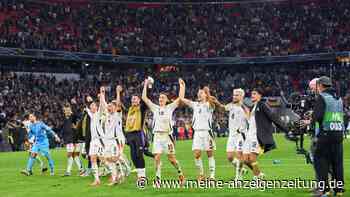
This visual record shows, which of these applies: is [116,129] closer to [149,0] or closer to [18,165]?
[18,165]

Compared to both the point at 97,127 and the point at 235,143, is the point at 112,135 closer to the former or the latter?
the point at 97,127

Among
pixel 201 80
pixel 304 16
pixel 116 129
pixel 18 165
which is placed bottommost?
Answer: pixel 18 165

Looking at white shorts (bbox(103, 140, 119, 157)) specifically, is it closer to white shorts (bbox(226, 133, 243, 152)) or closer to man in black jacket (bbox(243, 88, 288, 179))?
white shorts (bbox(226, 133, 243, 152))

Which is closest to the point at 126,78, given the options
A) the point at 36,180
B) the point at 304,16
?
the point at 304,16

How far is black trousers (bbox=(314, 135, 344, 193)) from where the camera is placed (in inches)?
508

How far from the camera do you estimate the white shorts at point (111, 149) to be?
17578 millimetres

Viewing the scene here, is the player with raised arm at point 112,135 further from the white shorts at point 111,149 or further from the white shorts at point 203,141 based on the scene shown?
the white shorts at point 203,141

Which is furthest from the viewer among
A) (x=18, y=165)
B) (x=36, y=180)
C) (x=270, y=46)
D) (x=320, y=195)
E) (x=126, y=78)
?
(x=270, y=46)

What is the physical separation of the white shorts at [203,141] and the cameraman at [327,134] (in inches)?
177

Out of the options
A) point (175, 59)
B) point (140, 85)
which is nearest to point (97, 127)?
point (140, 85)

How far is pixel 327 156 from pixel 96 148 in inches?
299

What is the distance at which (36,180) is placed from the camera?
2028 centimetres

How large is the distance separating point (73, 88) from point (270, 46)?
23.8m

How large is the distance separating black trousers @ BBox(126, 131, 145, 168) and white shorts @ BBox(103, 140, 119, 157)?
604 millimetres
